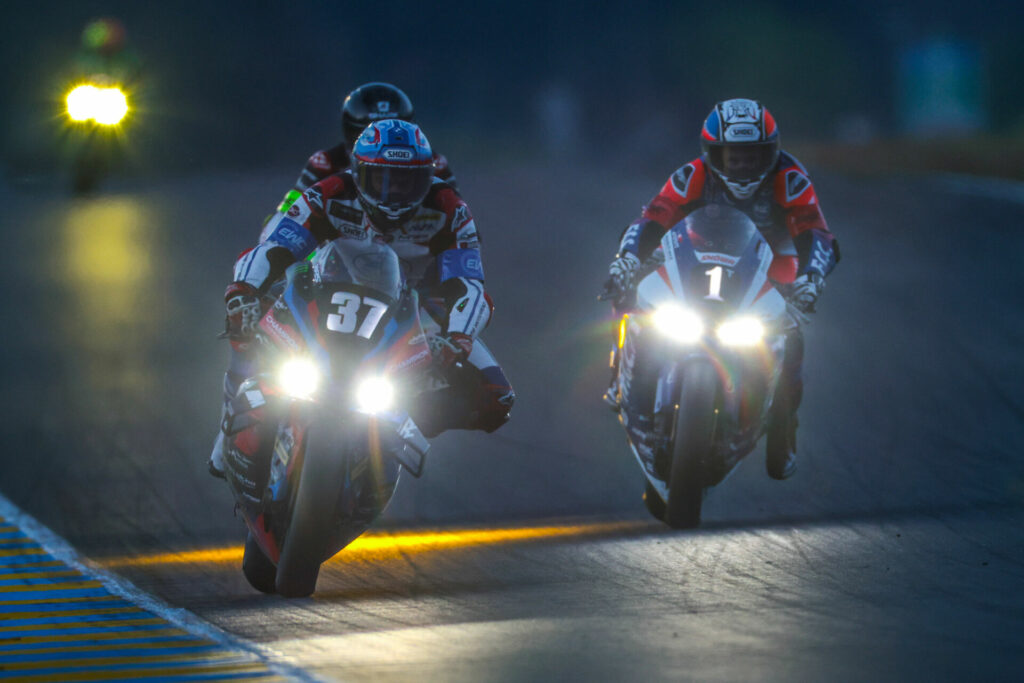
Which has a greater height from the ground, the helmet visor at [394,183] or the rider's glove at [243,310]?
the helmet visor at [394,183]

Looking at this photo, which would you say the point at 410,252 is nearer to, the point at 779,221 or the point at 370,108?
the point at 779,221

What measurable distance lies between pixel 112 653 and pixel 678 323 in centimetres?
304

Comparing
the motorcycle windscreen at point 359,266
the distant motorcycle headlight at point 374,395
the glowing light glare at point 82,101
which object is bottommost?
the distant motorcycle headlight at point 374,395

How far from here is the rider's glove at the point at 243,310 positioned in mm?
5855

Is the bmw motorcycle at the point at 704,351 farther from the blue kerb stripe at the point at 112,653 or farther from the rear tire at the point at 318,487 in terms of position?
the blue kerb stripe at the point at 112,653

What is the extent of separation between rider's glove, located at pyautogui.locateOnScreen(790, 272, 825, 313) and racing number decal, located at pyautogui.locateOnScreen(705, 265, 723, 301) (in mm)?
526

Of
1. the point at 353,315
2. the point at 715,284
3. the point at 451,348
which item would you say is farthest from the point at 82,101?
the point at 353,315

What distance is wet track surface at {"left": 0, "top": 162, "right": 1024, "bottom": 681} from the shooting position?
16.5 ft

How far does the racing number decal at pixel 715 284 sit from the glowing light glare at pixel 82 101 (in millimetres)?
12670

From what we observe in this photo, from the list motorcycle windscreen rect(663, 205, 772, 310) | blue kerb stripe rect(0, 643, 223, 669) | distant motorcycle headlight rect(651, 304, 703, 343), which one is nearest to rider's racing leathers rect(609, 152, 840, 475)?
motorcycle windscreen rect(663, 205, 772, 310)

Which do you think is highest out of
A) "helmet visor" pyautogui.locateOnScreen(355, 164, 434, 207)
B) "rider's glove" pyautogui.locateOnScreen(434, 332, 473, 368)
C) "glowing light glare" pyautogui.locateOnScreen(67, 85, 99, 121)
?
"glowing light glare" pyautogui.locateOnScreen(67, 85, 99, 121)

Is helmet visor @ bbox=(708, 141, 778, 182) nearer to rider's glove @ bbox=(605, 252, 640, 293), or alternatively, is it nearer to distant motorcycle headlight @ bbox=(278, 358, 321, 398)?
rider's glove @ bbox=(605, 252, 640, 293)

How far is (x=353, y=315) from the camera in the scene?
17.4 feet

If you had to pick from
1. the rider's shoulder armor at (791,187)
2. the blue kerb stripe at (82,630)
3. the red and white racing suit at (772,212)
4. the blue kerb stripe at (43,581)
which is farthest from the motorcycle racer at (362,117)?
the blue kerb stripe at (82,630)
